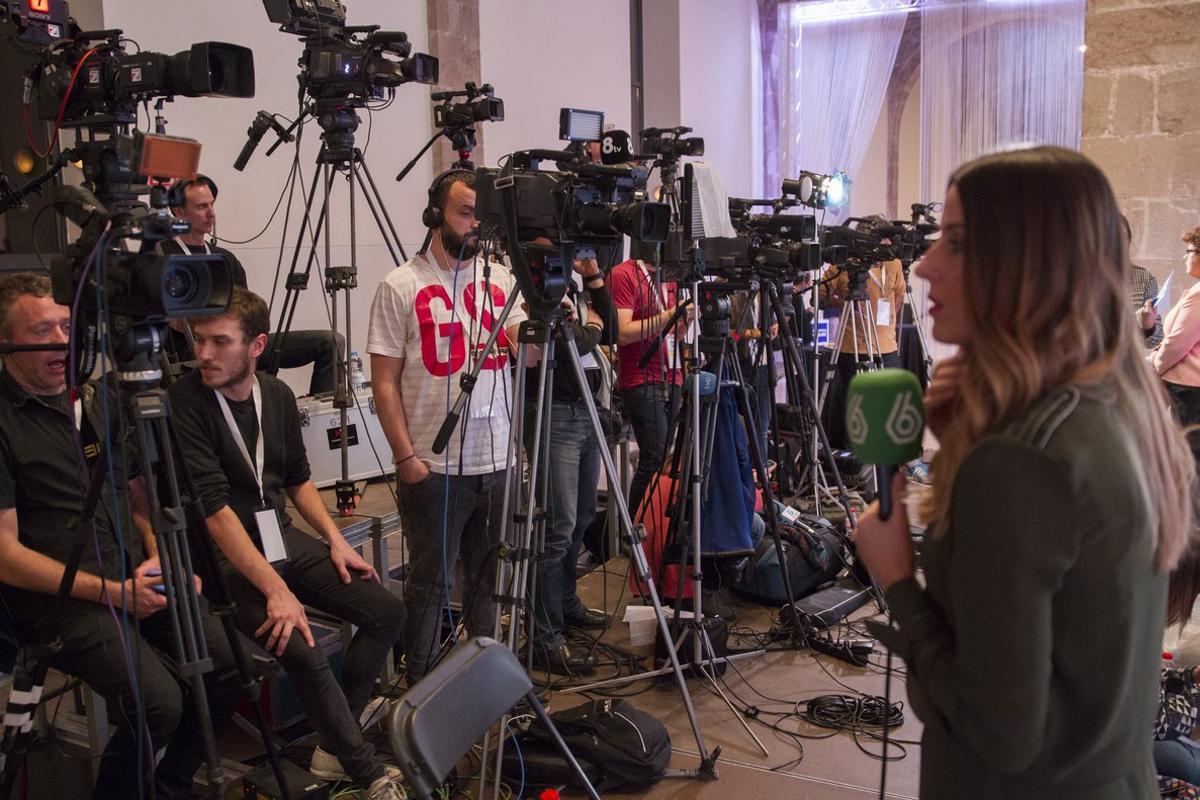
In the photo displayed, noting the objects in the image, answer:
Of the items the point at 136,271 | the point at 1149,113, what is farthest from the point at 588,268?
the point at 1149,113

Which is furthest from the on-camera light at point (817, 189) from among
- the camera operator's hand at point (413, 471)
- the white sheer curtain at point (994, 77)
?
the white sheer curtain at point (994, 77)

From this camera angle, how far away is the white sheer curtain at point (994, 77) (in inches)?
313

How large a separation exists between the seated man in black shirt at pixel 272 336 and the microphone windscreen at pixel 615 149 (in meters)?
1.27

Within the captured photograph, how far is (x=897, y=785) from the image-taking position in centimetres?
277

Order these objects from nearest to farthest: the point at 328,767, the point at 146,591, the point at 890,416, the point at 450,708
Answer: the point at 890,416
the point at 450,708
the point at 146,591
the point at 328,767

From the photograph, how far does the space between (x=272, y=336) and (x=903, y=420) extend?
12.0 feet

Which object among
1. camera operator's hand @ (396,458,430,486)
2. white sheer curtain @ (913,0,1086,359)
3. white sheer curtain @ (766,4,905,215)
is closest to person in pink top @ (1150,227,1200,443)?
camera operator's hand @ (396,458,430,486)

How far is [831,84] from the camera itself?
8953mm

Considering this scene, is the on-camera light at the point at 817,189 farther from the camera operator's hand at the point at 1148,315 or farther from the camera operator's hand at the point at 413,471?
the camera operator's hand at the point at 413,471

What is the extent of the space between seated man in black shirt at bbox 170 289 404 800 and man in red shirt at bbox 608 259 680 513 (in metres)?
1.39

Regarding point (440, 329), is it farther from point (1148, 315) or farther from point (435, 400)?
point (1148, 315)

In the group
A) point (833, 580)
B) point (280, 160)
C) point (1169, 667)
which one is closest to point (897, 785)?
point (1169, 667)

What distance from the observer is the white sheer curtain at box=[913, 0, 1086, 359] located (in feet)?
26.1

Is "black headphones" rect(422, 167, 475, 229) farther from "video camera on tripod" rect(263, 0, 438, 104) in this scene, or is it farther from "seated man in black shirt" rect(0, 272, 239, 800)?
"seated man in black shirt" rect(0, 272, 239, 800)
